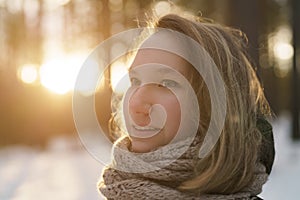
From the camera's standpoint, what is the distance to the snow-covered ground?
23.0 ft

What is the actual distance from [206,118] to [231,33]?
259mm

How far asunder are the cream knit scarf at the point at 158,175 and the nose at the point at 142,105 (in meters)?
0.07

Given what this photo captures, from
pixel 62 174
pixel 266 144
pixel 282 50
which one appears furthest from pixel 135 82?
pixel 282 50

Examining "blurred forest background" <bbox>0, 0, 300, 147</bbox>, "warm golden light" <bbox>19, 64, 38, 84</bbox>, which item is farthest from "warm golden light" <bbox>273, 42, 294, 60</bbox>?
"warm golden light" <bbox>19, 64, 38, 84</bbox>

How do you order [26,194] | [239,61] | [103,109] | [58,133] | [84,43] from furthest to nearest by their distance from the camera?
[58,133], [84,43], [103,109], [26,194], [239,61]

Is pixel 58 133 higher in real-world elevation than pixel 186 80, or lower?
lower

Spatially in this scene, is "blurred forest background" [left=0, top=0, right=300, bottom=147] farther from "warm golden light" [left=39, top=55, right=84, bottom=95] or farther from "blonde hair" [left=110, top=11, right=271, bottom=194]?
"blonde hair" [left=110, top=11, right=271, bottom=194]

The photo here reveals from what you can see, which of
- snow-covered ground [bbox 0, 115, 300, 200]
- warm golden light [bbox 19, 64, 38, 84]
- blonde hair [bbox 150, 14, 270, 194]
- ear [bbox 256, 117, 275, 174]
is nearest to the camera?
blonde hair [bbox 150, 14, 270, 194]

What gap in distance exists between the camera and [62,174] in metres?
9.52

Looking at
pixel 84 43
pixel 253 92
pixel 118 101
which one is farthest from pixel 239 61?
pixel 84 43

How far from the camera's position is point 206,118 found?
4.14ft

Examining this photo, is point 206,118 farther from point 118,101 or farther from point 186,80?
point 118,101

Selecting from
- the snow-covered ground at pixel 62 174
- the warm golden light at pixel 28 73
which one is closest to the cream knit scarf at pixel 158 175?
the snow-covered ground at pixel 62 174

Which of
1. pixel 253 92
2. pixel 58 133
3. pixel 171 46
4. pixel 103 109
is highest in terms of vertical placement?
pixel 171 46
